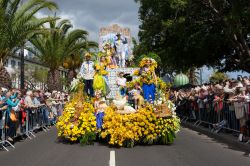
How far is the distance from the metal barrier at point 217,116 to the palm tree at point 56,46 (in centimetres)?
1567

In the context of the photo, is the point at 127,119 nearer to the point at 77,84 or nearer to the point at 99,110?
the point at 99,110

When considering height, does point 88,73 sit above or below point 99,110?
above

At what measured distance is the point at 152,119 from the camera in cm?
1260

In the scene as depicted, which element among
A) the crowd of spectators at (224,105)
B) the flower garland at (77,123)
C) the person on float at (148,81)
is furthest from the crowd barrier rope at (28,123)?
the crowd of spectators at (224,105)

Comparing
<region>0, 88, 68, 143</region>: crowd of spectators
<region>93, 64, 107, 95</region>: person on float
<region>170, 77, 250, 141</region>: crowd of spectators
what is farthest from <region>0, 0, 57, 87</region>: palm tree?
<region>170, 77, 250, 141</region>: crowd of spectators

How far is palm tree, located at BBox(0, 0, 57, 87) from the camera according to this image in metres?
19.8

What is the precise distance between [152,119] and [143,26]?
23.7m

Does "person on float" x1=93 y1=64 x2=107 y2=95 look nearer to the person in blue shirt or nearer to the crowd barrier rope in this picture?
the crowd barrier rope

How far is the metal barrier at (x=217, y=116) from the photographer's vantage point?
13.9 meters

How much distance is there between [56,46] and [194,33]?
1120 centimetres

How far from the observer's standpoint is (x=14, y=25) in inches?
808

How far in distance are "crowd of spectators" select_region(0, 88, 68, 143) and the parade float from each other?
1.60 m


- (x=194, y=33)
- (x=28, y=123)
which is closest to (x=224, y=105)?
(x=28, y=123)

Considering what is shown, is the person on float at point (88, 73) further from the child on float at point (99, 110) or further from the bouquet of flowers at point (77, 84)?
the child on float at point (99, 110)
